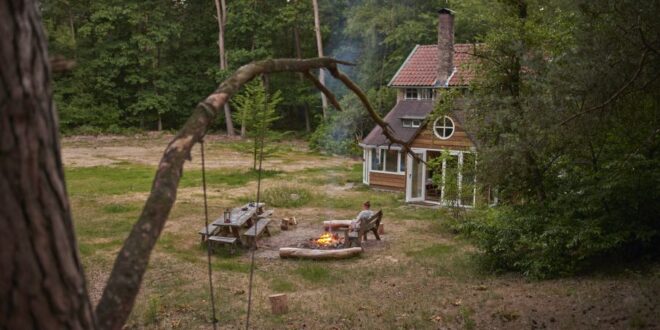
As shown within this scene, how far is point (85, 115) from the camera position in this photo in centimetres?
4259

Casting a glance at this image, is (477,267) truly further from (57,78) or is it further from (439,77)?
(57,78)

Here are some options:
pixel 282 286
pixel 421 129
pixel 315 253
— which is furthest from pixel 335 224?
pixel 421 129

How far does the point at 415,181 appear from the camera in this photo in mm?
22078

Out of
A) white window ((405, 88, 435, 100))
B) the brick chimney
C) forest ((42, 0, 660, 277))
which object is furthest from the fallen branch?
white window ((405, 88, 435, 100))

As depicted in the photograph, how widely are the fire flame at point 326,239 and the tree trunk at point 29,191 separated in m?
12.7

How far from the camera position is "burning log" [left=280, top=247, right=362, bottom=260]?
43.6ft

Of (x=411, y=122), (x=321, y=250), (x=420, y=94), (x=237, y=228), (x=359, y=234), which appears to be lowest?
(x=321, y=250)

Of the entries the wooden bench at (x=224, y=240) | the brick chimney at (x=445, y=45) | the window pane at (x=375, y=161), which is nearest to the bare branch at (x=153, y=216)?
the wooden bench at (x=224, y=240)

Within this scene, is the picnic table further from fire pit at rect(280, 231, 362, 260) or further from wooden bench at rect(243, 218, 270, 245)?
fire pit at rect(280, 231, 362, 260)

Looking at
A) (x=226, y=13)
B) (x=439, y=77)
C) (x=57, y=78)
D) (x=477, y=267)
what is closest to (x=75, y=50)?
(x=57, y=78)

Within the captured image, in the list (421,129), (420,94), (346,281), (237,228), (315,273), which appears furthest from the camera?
(420,94)

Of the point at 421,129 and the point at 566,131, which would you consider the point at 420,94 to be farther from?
the point at 566,131

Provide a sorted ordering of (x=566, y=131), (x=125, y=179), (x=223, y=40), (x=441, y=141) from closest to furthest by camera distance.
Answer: (x=566, y=131), (x=441, y=141), (x=125, y=179), (x=223, y=40)

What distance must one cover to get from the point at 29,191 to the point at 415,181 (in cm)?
2077
